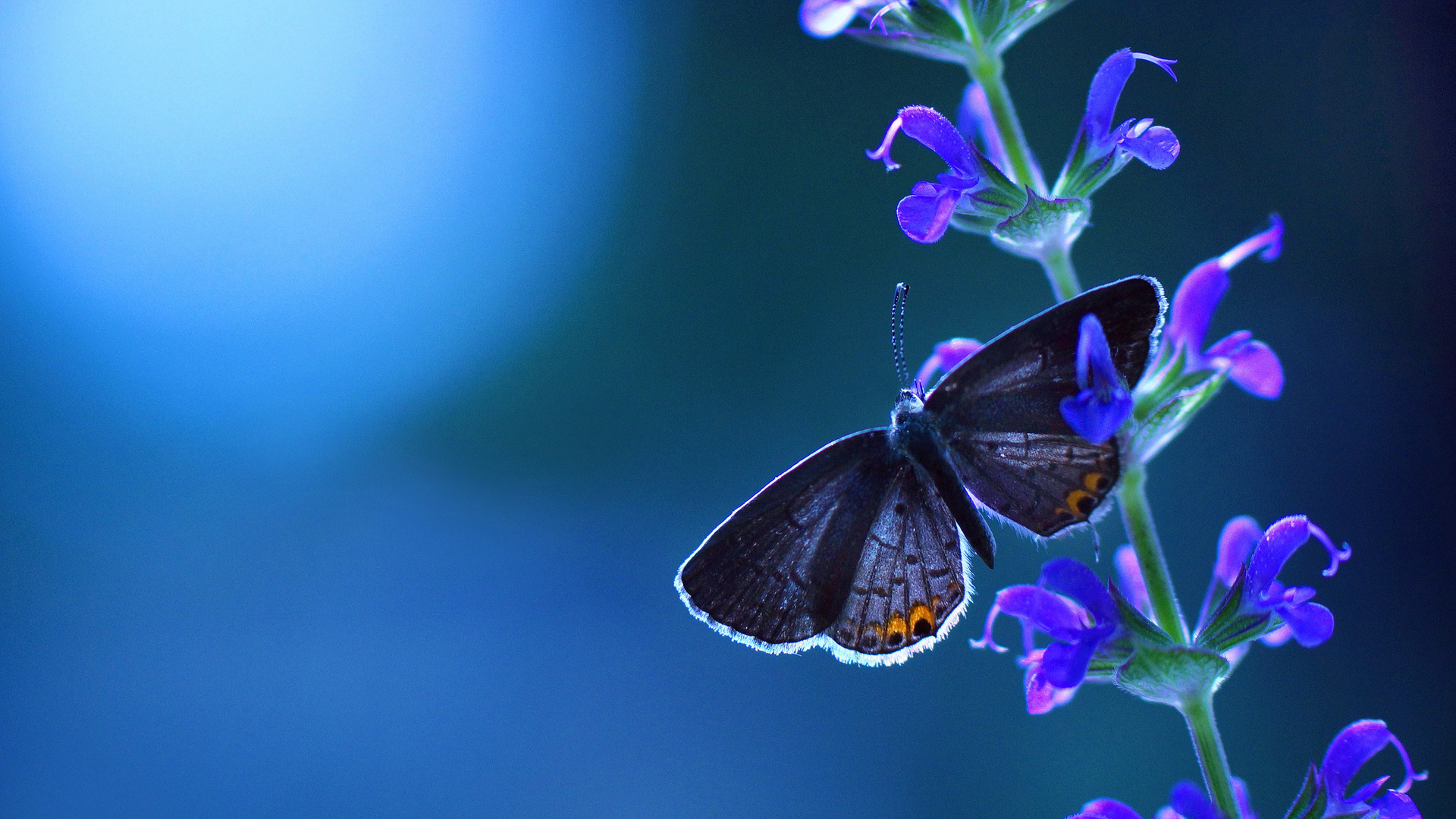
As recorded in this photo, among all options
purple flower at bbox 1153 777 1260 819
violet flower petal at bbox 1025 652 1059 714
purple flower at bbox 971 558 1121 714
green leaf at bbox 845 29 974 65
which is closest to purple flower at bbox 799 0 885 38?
green leaf at bbox 845 29 974 65

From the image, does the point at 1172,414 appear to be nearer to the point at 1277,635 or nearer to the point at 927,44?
the point at 1277,635

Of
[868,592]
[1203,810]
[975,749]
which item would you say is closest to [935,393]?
[868,592]

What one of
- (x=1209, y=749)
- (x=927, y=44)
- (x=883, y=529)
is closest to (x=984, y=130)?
(x=927, y=44)

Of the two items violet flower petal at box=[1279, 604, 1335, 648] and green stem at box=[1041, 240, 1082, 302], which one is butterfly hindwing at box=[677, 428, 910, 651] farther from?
violet flower petal at box=[1279, 604, 1335, 648]

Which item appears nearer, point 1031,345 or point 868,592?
point 1031,345

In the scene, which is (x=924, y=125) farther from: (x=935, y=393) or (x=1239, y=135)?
(x=1239, y=135)
